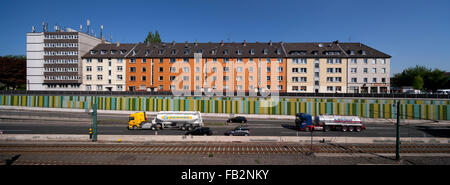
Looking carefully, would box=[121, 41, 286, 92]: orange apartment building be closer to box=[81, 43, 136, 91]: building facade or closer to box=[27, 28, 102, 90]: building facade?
box=[81, 43, 136, 91]: building facade

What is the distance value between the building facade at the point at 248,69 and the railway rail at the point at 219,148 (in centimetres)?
3402

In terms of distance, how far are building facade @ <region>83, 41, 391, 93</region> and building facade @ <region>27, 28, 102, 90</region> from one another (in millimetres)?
3604

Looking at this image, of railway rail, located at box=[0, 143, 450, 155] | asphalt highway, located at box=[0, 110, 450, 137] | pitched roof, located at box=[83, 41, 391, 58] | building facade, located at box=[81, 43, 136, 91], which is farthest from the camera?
building facade, located at box=[81, 43, 136, 91]

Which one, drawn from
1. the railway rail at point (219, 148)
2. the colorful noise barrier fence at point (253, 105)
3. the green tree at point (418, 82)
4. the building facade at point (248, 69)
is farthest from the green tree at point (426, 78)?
the railway rail at point (219, 148)

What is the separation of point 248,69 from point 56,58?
181 ft

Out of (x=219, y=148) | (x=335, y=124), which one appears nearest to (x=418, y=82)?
(x=335, y=124)

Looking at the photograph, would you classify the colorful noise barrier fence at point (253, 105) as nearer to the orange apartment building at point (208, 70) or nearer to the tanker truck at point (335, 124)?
the orange apartment building at point (208, 70)

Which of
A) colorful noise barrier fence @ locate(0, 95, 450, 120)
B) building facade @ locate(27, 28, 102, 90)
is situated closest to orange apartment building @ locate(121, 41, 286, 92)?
colorful noise barrier fence @ locate(0, 95, 450, 120)

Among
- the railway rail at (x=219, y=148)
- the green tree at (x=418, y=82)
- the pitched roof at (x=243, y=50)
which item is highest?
the pitched roof at (x=243, y=50)

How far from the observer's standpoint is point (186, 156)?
18000 mm

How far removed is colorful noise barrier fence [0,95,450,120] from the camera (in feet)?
130

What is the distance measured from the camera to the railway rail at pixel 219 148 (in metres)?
19.3
